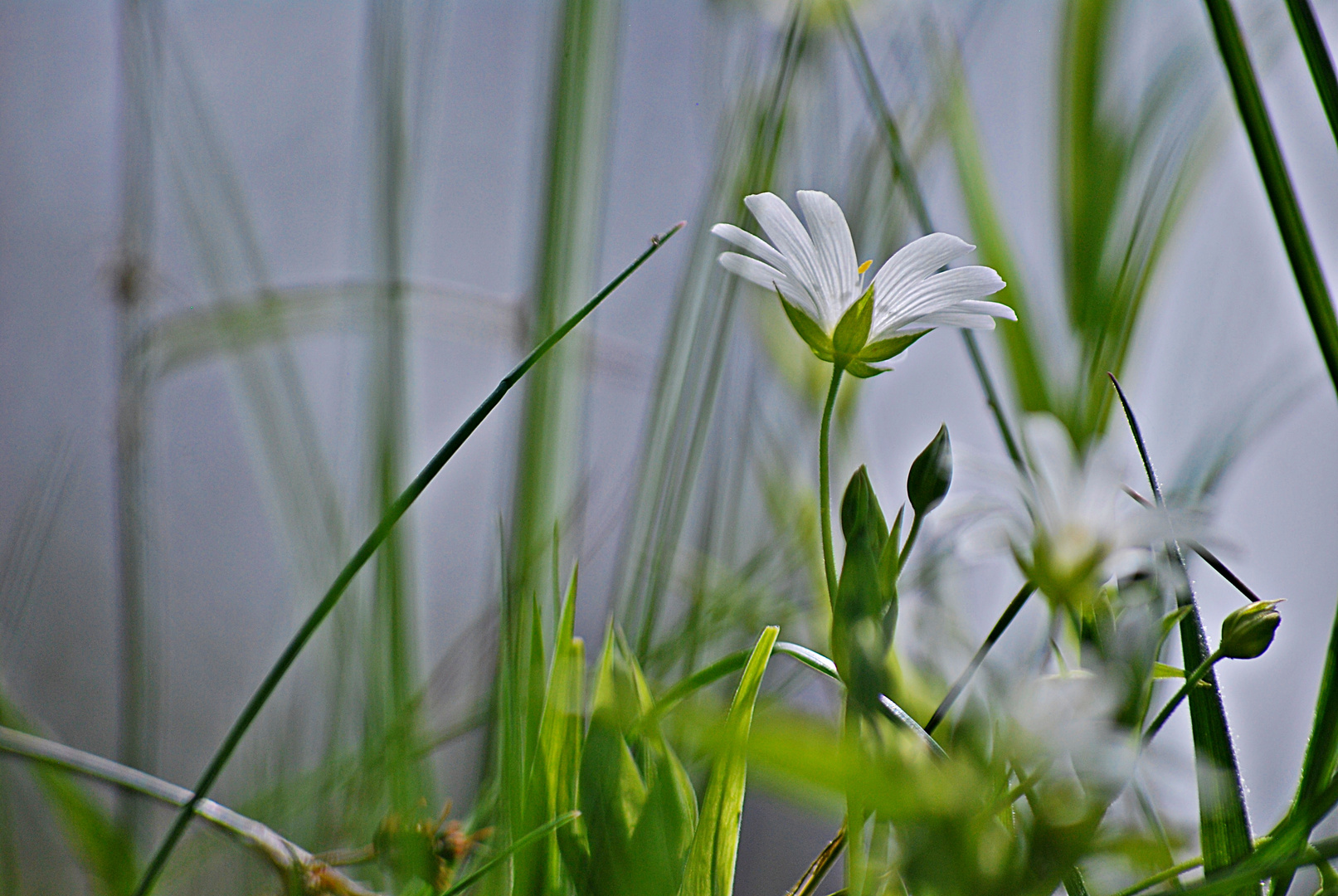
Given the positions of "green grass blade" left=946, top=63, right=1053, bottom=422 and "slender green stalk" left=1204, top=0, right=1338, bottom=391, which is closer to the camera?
"slender green stalk" left=1204, top=0, right=1338, bottom=391

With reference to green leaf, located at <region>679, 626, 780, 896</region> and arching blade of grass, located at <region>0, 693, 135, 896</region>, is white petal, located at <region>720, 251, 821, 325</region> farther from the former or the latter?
arching blade of grass, located at <region>0, 693, 135, 896</region>

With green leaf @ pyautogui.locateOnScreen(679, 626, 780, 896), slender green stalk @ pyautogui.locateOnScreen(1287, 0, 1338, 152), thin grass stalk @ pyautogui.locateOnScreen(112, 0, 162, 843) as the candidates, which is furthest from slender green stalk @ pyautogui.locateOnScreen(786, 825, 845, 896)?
thin grass stalk @ pyautogui.locateOnScreen(112, 0, 162, 843)

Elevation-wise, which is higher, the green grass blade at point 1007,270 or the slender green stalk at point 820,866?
the green grass blade at point 1007,270

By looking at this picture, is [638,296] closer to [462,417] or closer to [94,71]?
[462,417]

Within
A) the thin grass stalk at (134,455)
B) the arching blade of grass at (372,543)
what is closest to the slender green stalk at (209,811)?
the arching blade of grass at (372,543)

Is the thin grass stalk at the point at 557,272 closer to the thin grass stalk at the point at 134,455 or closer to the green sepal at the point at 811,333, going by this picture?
the green sepal at the point at 811,333

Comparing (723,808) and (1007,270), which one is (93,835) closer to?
(723,808)
